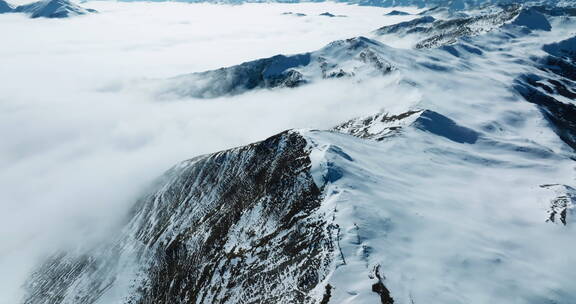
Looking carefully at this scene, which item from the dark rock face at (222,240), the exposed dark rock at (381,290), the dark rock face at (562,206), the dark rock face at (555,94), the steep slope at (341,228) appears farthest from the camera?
the dark rock face at (555,94)

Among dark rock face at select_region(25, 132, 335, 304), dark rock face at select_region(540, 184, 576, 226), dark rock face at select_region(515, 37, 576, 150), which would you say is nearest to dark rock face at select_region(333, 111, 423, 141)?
dark rock face at select_region(25, 132, 335, 304)

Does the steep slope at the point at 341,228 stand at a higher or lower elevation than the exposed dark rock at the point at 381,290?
lower

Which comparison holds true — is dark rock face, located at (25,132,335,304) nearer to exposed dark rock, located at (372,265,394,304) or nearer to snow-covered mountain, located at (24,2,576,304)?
snow-covered mountain, located at (24,2,576,304)

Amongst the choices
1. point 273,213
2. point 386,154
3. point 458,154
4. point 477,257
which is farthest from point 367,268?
point 458,154

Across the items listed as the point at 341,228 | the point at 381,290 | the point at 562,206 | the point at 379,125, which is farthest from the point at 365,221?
the point at 379,125

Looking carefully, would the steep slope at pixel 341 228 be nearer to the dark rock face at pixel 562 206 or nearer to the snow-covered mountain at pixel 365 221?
the snow-covered mountain at pixel 365 221

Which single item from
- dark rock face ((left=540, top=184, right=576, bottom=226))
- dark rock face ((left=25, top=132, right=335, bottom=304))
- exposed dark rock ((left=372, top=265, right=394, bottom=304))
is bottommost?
dark rock face ((left=25, top=132, right=335, bottom=304))

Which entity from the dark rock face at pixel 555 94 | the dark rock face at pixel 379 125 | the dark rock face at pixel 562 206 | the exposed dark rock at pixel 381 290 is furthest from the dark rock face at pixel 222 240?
the dark rock face at pixel 555 94
